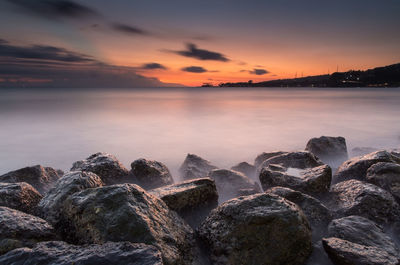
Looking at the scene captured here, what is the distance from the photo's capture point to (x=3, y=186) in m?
3.63

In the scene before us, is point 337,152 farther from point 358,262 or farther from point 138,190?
point 138,190

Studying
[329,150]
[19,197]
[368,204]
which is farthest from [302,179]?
[19,197]

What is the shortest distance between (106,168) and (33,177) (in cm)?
168

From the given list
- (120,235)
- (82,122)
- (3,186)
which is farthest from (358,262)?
(82,122)

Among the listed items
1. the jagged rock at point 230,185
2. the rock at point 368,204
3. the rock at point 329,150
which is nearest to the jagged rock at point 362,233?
the rock at point 368,204

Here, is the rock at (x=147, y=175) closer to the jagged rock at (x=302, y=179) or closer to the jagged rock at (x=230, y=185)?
the jagged rock at (x=230, y=185)

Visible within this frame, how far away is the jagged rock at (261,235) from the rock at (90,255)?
3.19ft

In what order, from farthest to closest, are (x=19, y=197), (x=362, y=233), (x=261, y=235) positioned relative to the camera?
(x=19, y=197) → (x=362, y=233) → (x=261, y=235)

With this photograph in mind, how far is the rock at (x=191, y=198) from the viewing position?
3.59m

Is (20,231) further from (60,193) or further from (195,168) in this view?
(195,168)

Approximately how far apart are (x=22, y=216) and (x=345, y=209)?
4.22m

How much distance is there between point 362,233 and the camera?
317 centimetres

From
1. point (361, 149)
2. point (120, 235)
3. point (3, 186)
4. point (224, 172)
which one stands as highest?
point (3, 186)

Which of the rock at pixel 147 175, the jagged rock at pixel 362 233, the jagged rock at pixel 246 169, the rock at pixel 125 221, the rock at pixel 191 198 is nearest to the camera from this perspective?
the rock at pixel 125 221
